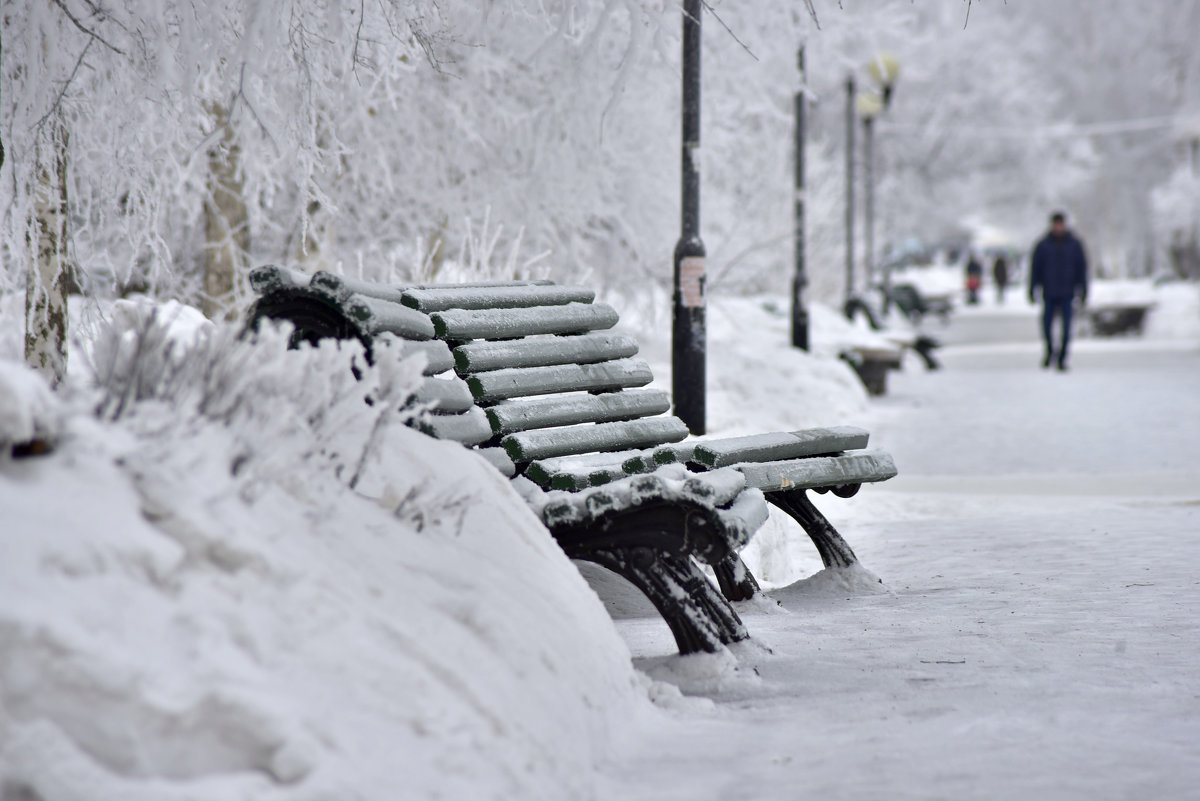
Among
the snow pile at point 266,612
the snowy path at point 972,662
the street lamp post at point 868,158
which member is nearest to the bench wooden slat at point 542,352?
the snowy path at point 972,662

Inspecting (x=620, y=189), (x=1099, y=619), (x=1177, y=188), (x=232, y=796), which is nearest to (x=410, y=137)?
(x=620, y=189)

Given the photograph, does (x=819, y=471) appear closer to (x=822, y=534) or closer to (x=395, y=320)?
(x=822, y=534)

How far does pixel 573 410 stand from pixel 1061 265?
1338cm

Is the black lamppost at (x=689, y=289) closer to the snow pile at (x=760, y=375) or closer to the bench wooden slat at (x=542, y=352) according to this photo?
the snow pile at (x=760, y=375)

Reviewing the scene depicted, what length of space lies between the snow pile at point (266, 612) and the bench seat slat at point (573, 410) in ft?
3.37

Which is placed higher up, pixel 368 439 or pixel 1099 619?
pixel 368 439

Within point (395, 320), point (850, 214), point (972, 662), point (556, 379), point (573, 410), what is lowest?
point (972, 662)

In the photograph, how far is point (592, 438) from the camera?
4.57 m

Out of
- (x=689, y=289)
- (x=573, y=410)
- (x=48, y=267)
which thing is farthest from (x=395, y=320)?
(x=689, y=289)

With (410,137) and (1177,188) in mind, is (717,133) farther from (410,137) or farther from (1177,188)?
(1177,188)

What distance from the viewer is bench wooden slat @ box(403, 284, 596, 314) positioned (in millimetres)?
4402

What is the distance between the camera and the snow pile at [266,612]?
6.92 feet

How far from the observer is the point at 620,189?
39.5 ft

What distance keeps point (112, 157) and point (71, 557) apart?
16.8 feet
